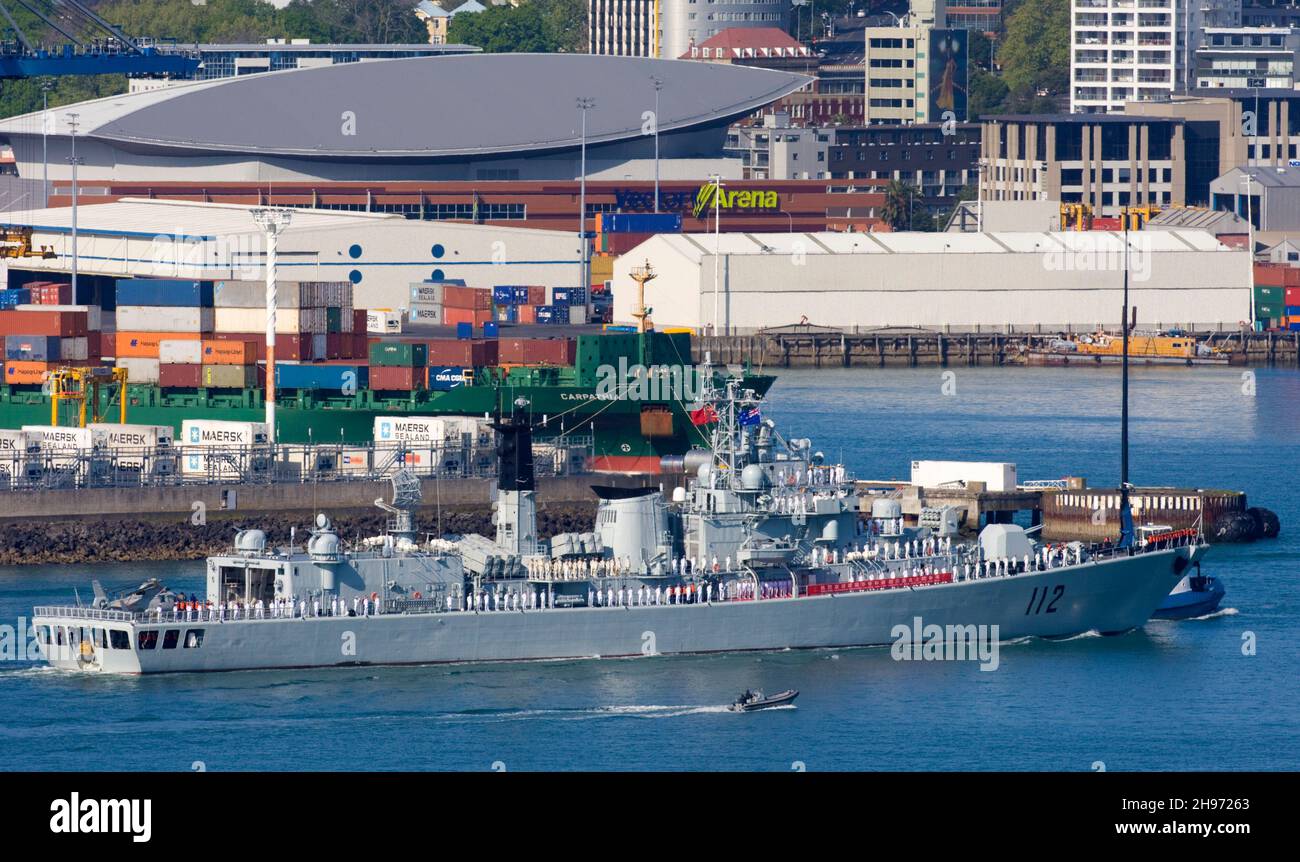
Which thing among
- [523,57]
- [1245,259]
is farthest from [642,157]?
[1245,259]

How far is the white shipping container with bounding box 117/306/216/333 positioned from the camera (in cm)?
7181

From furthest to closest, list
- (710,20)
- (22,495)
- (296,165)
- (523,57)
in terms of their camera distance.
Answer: (710,20)
(523,57)
(296,165)
(22,495)

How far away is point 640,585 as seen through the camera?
139 ft

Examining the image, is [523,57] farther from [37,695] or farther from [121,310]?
[37,695]

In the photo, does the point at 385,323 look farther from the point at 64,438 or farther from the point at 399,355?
the point at 64,438

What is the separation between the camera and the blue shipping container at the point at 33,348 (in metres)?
71.1

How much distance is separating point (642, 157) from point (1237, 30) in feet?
178

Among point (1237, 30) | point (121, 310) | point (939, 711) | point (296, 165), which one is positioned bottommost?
point (939, 711)

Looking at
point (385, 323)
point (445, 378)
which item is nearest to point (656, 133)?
point (385, 323)

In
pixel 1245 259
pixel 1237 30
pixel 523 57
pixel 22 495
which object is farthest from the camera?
pixel 1237 30

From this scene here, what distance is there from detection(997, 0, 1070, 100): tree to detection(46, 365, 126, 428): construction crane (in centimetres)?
12905

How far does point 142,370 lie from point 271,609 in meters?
32.8

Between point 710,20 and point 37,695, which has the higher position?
point 710,20

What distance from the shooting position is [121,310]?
7219 centimetres
